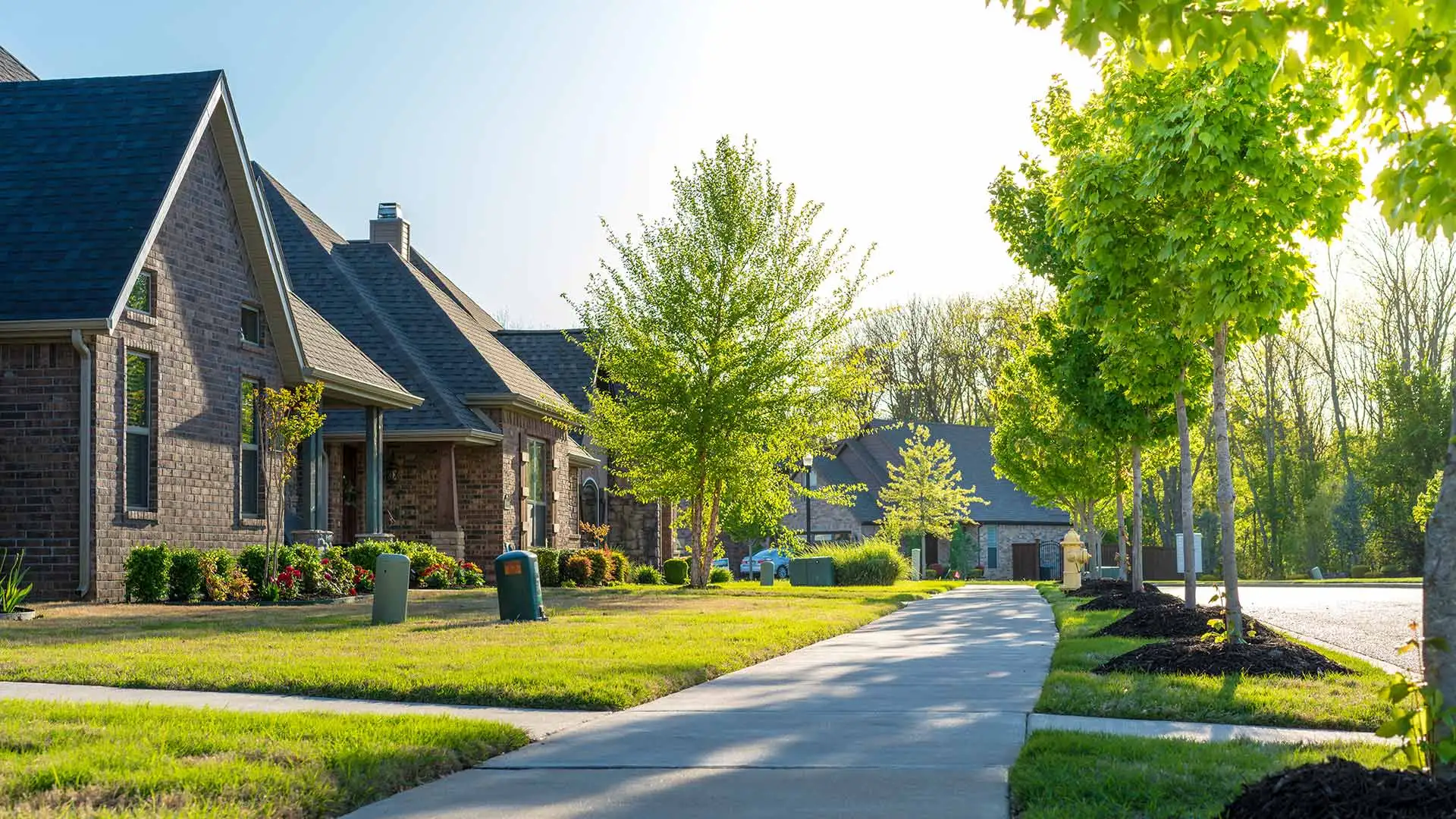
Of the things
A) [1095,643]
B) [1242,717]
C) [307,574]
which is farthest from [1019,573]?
[1242,717]

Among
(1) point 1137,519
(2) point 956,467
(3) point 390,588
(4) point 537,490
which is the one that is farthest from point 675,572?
(2) point 956,467

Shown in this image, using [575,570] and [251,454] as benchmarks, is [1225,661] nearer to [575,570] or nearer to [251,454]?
[251,454]

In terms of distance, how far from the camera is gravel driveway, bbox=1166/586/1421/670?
15.4m

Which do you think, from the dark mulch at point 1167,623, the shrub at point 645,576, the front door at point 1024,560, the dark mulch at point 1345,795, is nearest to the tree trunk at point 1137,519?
the dark mulch at point 1167,623

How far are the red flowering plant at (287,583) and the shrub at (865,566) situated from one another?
21.1 m

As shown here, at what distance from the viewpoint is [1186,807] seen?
5.63 metres

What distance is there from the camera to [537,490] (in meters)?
35.2

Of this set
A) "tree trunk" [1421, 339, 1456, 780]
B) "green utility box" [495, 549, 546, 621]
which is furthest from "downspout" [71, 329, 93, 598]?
"tree trunk" [1421, 339, 1456, 780]

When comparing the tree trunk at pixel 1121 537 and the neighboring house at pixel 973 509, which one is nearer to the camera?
the tree trunk at pixel 1121 537

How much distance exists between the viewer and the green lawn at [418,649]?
9.72 meters

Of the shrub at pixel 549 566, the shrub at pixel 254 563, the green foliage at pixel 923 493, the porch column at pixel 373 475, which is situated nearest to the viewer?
the shrub at pixel 254 563

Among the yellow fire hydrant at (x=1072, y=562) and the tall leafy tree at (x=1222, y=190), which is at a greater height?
the tall leafy tree at (x=1222, y=190)

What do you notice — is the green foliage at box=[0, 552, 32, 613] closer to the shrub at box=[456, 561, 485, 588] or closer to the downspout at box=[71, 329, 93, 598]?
the downspout at box=[71, 329, 93, 598]

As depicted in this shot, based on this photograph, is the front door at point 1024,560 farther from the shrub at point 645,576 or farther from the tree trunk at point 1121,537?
the tree trunk at point 1121,537
